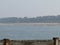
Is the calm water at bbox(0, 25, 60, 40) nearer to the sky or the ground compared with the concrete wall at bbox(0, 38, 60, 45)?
nearer to the sky

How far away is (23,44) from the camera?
6.89 metres

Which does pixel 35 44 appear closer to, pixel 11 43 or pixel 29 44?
pixel 29 44

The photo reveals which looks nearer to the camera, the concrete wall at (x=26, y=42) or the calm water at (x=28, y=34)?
the concrete wall at (x=26, y=42)

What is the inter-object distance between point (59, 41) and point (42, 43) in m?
0.56

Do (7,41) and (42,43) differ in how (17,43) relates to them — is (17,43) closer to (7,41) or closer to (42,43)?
(7,41)

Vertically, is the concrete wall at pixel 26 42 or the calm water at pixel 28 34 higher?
the calm water at pixel 28 34

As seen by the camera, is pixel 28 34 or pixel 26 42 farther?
pixel 28 34

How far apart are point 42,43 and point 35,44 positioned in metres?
0.23

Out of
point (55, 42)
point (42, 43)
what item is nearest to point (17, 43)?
point (42, 43)

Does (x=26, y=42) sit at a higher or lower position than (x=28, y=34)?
lower

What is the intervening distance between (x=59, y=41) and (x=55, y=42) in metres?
0.15

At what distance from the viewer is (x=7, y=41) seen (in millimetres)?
6820

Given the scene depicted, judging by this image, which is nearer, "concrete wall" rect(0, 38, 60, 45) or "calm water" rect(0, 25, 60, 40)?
"concrete wall" rect(0, 38, 60, 45)


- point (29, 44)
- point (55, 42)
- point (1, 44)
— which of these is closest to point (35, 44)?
point (29, 44)
